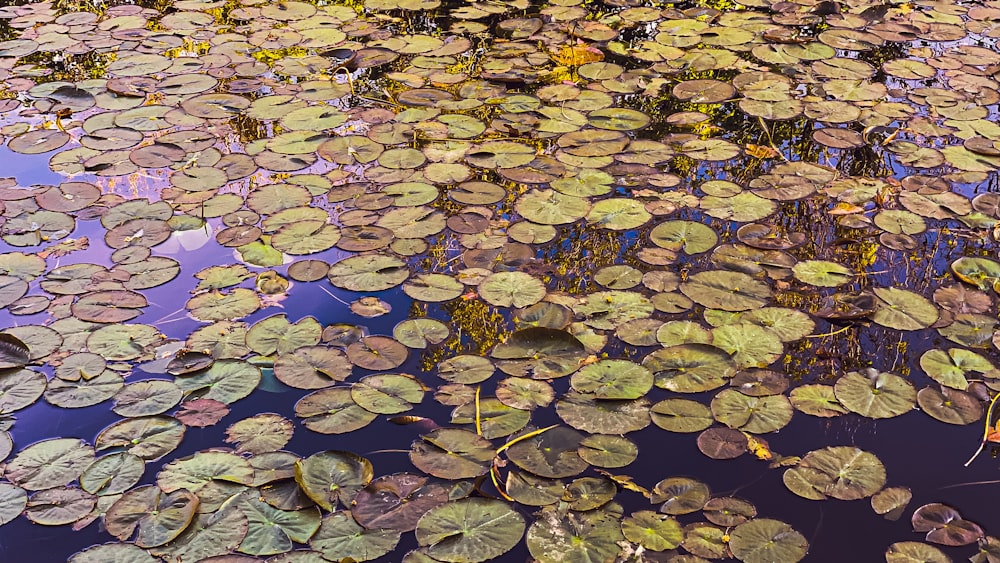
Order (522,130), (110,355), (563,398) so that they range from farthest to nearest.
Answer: (522,130), (110,355), (563,398)

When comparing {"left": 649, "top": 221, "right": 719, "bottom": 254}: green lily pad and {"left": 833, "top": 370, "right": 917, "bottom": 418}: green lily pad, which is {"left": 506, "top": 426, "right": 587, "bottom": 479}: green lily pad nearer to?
{"left": 833, "top": 370, "right": 917, "bottom": 418}: green lily pad

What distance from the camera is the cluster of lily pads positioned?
2689 mm

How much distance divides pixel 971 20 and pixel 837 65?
1375 mm

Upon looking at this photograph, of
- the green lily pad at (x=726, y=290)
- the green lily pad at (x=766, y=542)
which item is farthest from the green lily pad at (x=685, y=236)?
the green lily pad at (x=766, y=542)

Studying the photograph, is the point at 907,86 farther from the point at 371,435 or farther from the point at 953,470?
the point at 371,435

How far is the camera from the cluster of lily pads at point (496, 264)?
8.82 feet

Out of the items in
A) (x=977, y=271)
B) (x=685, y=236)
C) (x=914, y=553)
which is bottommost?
(x=914, y=553)

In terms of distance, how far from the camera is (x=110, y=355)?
10.7ft

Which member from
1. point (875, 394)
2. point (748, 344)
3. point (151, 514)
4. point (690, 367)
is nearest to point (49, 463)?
point (151, 514)

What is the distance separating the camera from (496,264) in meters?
3.73

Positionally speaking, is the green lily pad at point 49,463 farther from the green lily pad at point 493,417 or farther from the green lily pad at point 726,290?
the green lily pad at point 726,290

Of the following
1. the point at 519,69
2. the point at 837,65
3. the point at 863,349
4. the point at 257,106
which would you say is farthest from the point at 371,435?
the point at 837,65

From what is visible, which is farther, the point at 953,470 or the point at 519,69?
the point at 519,69

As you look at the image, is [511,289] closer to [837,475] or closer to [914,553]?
[837,475]
